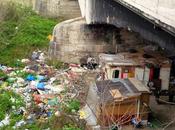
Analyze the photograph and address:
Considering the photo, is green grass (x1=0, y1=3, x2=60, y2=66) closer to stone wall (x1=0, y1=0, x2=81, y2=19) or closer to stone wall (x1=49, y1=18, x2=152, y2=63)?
stone wall (x1=0, y1=0, x2=81, y2=19)

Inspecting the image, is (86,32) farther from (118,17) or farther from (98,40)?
(118,17)

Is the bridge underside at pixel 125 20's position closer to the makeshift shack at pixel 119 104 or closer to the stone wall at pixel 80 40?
the stone wall at pixel 80 40

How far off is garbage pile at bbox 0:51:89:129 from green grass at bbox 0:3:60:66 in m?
0.68

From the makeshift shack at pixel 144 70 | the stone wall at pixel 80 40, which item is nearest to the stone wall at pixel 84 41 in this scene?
the stone wall at pixel 80 40

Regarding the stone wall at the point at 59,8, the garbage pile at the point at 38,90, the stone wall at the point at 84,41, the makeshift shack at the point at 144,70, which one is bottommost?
the garbage pile at the point at 38,90

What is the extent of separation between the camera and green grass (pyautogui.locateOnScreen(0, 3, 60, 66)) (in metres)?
19.6

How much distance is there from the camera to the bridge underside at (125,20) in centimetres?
1043

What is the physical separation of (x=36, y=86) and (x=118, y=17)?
145 inches

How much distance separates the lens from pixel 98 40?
1869cm

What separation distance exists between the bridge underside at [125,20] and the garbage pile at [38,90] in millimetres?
2299

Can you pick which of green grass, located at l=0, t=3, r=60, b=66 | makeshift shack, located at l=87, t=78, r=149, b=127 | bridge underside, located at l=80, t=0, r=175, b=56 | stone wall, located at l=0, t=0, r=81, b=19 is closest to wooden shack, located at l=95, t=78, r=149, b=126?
makeshift shack, located at l=87, t=78, r=149, b=127

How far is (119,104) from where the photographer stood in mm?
11883

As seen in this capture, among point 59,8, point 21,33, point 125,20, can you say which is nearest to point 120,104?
point 125,20

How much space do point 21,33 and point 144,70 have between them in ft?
26.3
